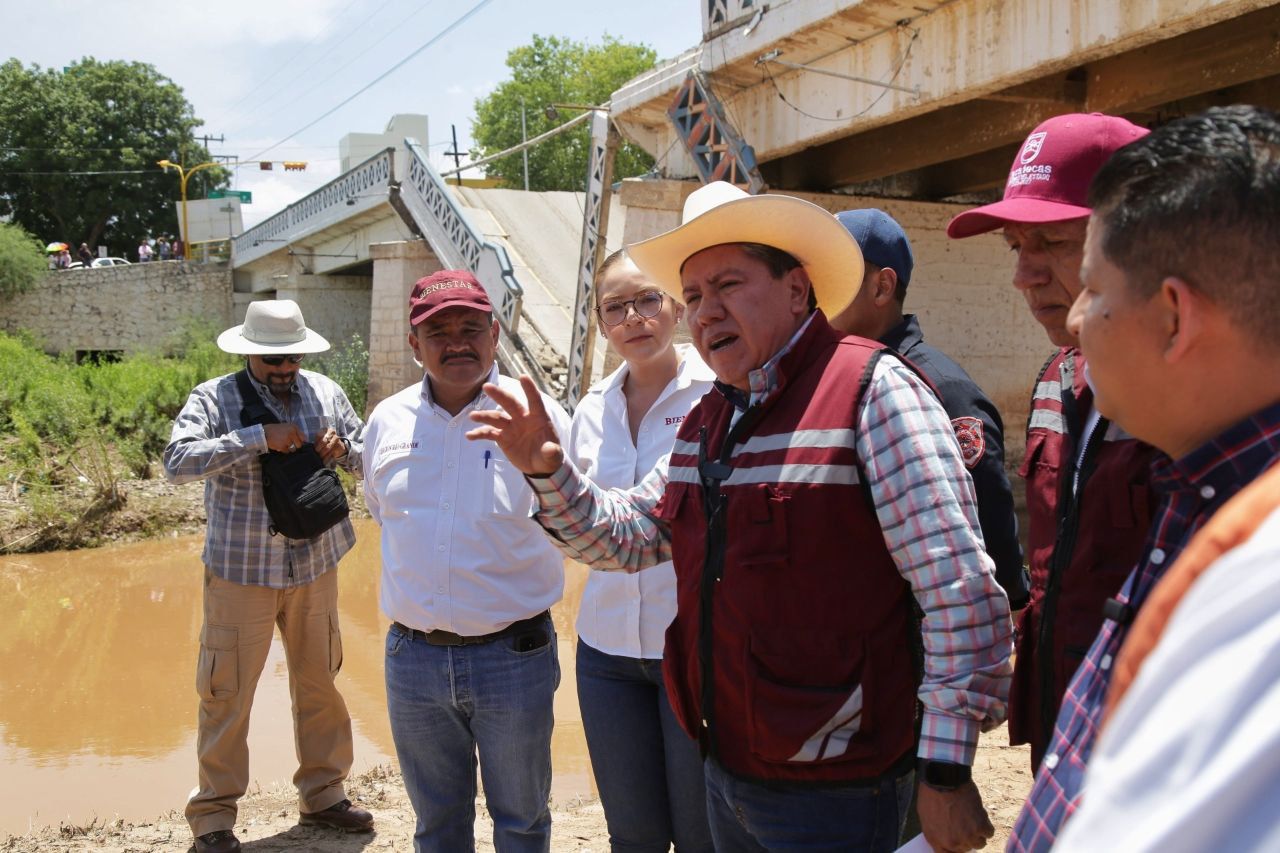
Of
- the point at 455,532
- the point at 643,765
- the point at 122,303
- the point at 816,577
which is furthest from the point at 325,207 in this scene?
the point at 816,577

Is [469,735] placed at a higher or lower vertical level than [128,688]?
higher

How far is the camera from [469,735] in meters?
3.12

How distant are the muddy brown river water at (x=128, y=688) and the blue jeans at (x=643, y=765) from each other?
88.2 inches

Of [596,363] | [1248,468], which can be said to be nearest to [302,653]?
[1248,468]

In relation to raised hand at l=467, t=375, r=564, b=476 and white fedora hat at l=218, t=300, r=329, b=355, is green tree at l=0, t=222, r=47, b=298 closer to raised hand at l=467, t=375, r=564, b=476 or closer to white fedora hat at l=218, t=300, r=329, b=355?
white fedora hat at l=218, t=300, r=329, b=355

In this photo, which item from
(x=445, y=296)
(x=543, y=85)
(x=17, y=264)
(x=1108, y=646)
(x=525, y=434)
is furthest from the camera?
(x=543, y=85)

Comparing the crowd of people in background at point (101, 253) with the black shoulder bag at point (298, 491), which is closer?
the black shoulder bag at point (298, 491)

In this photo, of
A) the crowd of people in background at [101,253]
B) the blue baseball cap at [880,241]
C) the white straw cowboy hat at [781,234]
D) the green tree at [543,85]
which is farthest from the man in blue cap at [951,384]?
the green tree at [543,85]

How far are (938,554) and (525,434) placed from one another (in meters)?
0.96

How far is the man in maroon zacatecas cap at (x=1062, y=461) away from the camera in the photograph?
1.74 meters

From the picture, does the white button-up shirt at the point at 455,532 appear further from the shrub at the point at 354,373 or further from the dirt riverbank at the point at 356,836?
the shrub at the point at 354,373

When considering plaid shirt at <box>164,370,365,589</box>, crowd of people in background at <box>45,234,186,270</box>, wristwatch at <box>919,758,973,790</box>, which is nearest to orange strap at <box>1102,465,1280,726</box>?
wristwatch at <box>919,758,973,790</box>

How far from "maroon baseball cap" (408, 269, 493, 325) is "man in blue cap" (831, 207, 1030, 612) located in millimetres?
1134

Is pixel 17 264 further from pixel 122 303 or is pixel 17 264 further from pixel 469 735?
pixel 469 735
